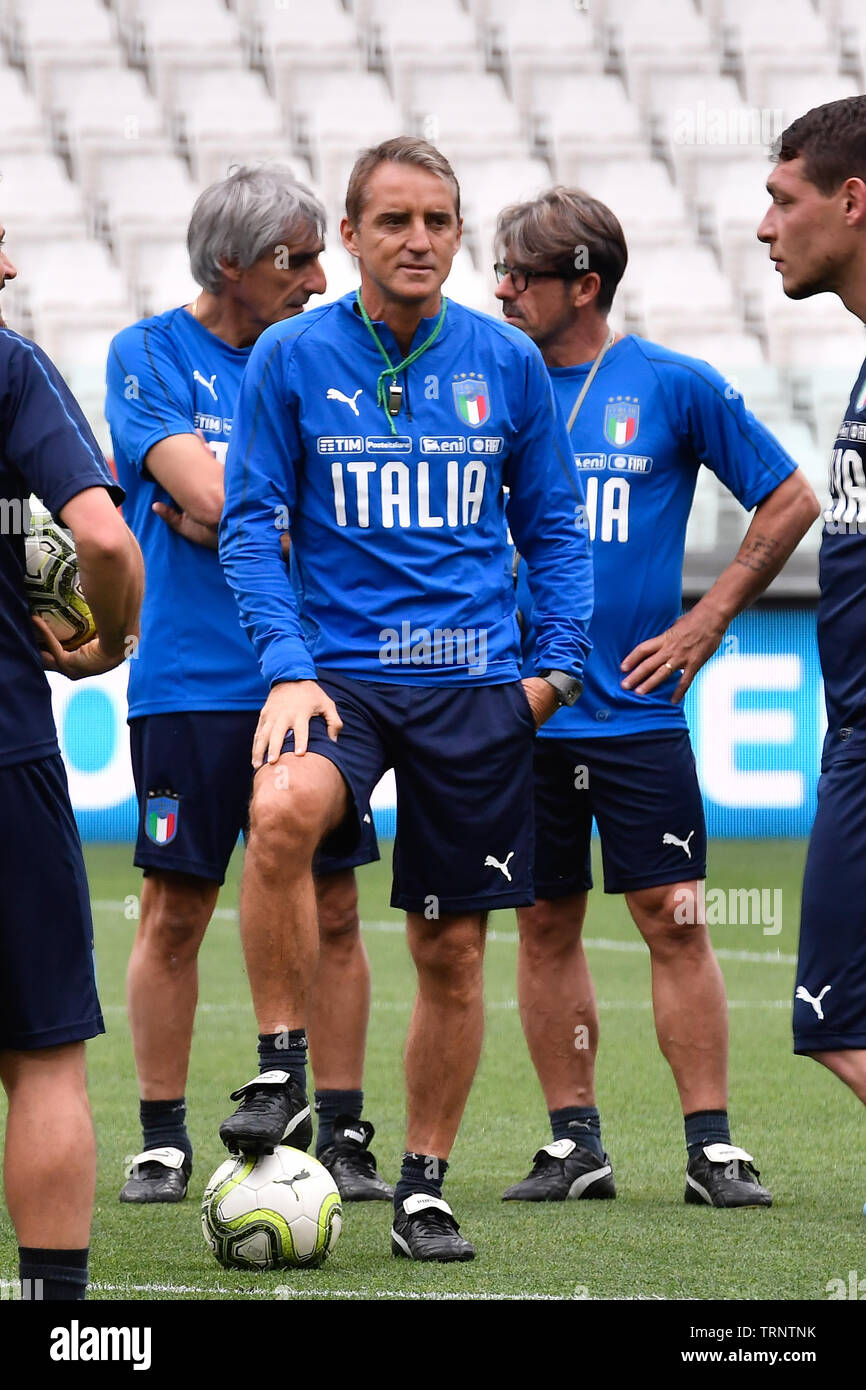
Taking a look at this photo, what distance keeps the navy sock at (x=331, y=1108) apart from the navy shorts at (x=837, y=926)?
62.7 inches

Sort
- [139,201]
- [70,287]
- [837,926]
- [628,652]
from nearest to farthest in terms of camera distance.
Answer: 1. [837,926]
2. [628,652]
3. [70,287]
4. [139,201]

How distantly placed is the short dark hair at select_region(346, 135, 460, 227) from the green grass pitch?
2.00 metres

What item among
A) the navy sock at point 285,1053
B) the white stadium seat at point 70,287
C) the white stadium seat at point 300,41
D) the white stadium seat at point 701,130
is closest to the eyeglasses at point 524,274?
the navy sock at point 285,1053

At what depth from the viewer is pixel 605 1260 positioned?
3.84 metres

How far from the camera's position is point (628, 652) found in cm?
484

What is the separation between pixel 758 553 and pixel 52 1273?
2.54 meters

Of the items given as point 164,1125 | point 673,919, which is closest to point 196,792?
point 164,1125

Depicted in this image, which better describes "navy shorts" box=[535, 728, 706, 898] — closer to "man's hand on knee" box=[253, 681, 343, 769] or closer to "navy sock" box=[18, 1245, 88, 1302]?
"man's hand on knee" box=[253, 681, 343, 769]

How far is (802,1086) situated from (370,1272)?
2552 mm

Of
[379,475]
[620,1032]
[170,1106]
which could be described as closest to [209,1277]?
[170,1106]

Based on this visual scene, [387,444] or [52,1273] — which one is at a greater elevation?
[387,444]

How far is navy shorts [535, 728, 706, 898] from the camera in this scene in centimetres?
472

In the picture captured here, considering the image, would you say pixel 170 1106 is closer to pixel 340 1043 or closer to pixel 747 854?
pixel 340 1043
